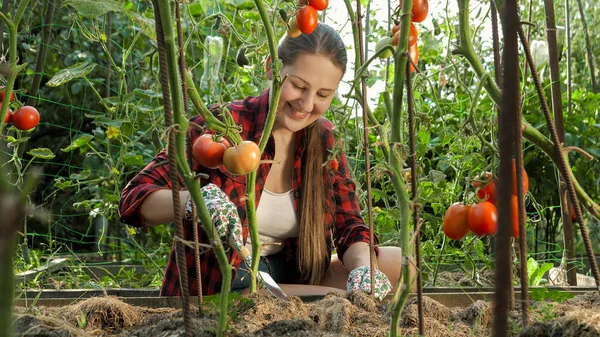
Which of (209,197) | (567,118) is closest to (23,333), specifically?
(209,197)

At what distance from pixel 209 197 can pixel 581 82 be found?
426 centimetres

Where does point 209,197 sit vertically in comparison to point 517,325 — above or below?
above

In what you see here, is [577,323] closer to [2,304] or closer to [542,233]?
[2,304]

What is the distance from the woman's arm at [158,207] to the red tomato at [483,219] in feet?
3.30

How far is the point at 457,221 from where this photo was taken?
999 mm

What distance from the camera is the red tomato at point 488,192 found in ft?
3.31

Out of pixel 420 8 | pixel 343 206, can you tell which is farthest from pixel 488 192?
pixel 343 206

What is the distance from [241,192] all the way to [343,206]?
1.18ft

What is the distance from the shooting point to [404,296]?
892 mm

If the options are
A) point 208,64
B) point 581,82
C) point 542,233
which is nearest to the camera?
point 208,64

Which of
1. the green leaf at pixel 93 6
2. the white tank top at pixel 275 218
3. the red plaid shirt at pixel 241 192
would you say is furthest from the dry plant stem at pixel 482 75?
the white tank top at pixel 275 218

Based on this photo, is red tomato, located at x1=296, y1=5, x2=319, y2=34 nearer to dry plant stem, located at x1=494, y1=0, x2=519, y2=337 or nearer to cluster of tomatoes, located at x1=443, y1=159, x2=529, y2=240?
cluster of tomatoes, located at x1=443, y1=159, x2=529, y2=240

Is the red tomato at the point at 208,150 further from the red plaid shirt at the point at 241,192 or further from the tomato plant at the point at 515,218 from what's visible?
the red plaid shirt at the point at 241,192

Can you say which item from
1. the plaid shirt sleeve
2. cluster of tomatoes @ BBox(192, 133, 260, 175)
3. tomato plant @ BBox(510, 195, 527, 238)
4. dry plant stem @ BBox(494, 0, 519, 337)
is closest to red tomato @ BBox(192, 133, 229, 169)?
cluster of tomatoes @ BBox(192, 133, 260, 175)
